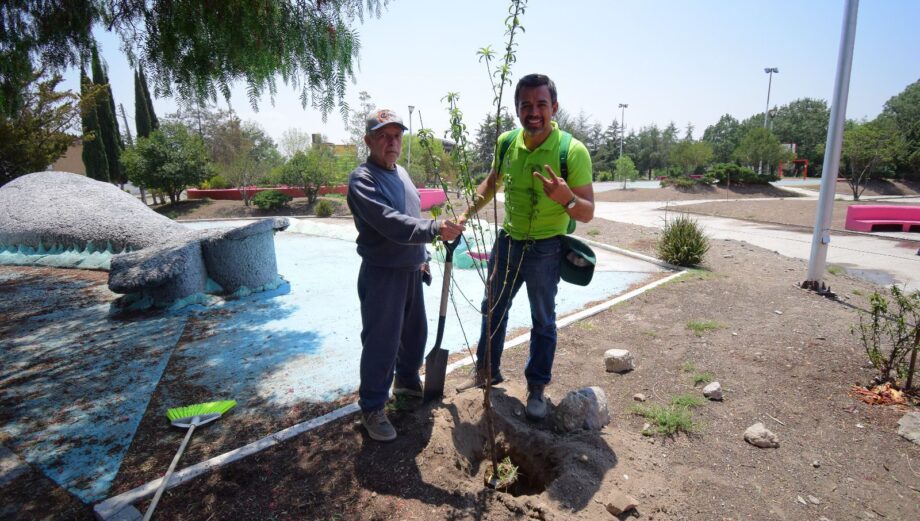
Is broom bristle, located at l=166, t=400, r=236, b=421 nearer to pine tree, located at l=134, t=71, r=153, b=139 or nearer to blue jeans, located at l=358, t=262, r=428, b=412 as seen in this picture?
blue jeans, located at l=358, t=262, r=428, b=412

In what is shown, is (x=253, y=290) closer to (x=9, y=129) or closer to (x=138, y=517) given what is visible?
(x=138, y=517)

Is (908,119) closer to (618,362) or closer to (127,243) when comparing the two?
(618,362)

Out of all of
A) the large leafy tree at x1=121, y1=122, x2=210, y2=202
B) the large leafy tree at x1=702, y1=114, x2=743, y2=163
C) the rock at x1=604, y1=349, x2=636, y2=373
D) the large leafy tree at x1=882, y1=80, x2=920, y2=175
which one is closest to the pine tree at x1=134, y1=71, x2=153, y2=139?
the large leafy tree at x1=121, y1=122, x2=210, y2=202

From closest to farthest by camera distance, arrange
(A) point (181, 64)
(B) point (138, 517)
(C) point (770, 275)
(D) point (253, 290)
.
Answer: (B) point (138, 517) → (A) point (181, 64) → (D) point (253, 290) → (C) point (770, 275)

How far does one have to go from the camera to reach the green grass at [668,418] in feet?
8.45

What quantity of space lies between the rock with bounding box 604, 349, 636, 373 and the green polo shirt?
1281mm

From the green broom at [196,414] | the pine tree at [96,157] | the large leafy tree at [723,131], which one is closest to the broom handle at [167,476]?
the green broom at [196,414]

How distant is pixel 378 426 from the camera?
247 centimetres

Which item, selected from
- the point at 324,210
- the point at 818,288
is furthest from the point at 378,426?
the point at 324,210

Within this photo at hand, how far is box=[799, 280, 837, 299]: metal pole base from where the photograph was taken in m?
5.23

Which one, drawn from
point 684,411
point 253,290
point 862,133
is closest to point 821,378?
point 684,411

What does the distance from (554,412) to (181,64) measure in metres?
3.13

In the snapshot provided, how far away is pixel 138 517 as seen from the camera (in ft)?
6.41

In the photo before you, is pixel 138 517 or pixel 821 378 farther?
pixel 821 378
